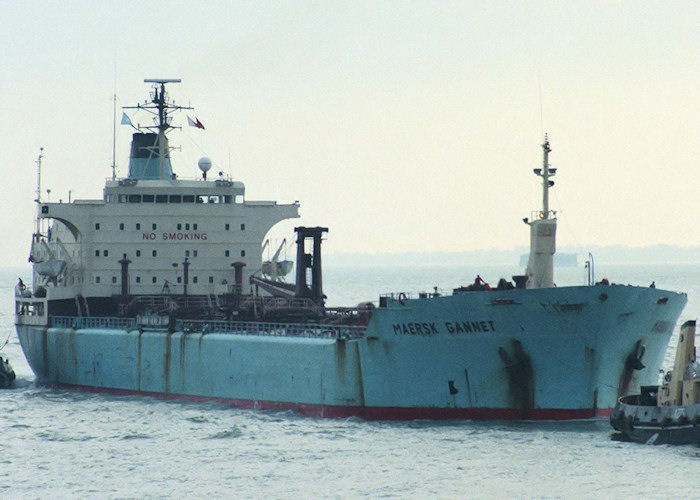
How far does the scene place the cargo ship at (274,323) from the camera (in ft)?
110

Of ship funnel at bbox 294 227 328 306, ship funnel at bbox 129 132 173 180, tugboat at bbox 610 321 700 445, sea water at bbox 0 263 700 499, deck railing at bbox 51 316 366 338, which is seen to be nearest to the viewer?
sea water at bbox 0 263 700 499

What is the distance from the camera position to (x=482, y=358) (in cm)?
3381

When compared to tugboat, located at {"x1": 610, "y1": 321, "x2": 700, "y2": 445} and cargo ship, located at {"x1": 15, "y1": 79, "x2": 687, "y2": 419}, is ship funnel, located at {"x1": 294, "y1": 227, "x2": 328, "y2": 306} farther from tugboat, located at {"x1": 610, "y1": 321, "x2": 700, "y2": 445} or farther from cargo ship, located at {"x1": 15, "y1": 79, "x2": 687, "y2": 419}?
tugboat, located at {"x1": 610, "y1": 321, "x2": 700, "y2": 445}

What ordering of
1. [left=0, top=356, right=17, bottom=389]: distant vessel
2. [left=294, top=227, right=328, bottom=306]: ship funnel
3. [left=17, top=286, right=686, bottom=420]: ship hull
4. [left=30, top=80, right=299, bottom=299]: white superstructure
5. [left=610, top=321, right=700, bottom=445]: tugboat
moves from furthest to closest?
1. [left=0, top=356, right=17, bottom=389]: distant vessel
2. [left=30, top=80, right=299, bottom=299]: white superstructure
3. [left=294, top=227, right=328, bottom=306]: ship funnel
4. [left=17, top=286, right=686, bottom=420]: ship hull
5. [left=610, top=321, right=700, bottom=445]: tugboat

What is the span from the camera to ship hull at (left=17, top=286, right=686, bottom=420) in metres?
33.1

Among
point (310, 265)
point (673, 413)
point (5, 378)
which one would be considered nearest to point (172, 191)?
point (310, 265)

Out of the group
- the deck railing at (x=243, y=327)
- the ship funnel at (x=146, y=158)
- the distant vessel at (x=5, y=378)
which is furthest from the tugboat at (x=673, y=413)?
the distant vessel at (x=5, y=378)

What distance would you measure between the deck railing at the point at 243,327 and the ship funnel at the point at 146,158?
7.22m

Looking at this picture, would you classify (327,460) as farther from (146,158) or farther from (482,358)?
(146,158)

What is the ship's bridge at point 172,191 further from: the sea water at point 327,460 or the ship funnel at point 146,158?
the sea water at point 327,460

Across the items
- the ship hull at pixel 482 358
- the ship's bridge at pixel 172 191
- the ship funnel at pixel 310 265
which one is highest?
the ship's bridge at pixel 172 191

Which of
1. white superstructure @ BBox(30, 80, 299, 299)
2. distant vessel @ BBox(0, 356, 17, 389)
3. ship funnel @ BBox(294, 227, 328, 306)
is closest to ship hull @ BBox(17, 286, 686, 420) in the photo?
ship funnel @ BBox(294, 227, 328, 306)

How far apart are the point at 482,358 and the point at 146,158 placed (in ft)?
75.7

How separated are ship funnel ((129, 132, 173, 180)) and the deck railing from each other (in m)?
7.22
